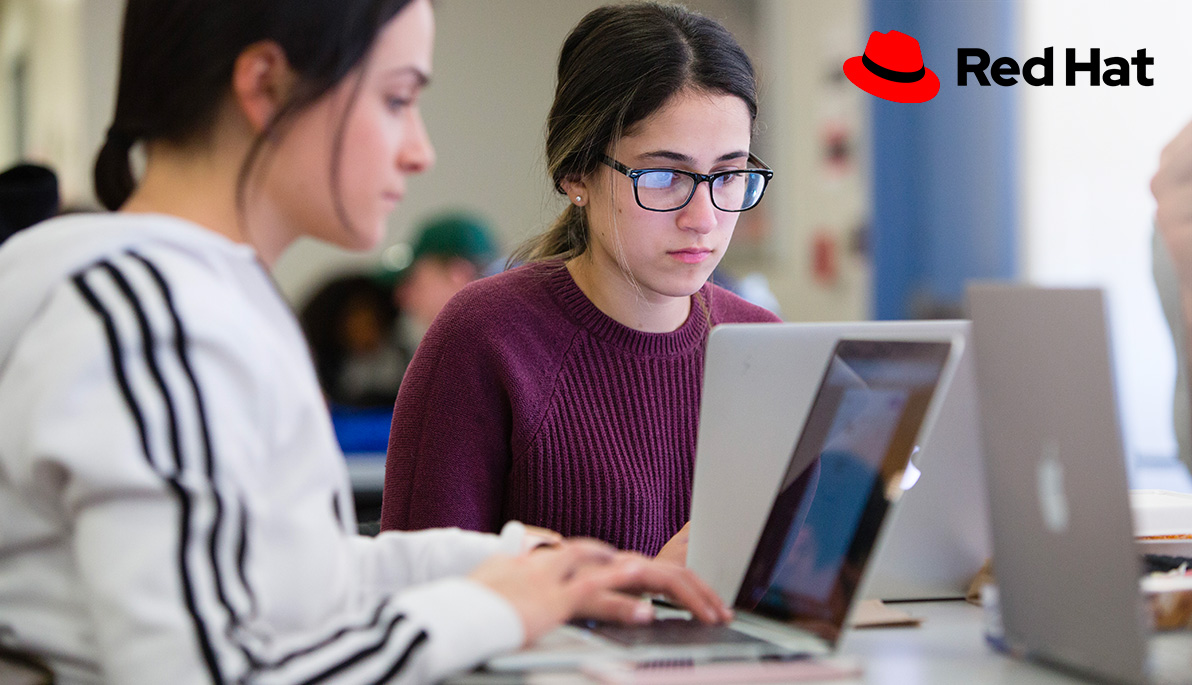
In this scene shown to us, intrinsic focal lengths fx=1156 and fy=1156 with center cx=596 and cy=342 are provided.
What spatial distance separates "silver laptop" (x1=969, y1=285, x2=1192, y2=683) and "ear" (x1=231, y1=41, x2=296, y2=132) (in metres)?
0.52

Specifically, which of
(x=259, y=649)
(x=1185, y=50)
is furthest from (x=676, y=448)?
(x=1185, y=50)

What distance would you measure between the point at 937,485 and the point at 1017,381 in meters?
0.26

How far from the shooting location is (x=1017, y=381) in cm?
83

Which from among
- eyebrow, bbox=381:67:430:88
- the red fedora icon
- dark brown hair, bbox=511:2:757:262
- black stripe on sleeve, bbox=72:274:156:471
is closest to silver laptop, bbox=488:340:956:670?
black stripe on sleeve, bbox=72:274:156:471

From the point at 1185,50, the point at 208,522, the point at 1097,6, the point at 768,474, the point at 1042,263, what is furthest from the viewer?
the point at 1042,263

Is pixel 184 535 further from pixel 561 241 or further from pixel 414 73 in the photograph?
pixel 561 241

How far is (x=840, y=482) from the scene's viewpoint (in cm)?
91

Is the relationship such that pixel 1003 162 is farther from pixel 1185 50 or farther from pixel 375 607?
pixel 375 607

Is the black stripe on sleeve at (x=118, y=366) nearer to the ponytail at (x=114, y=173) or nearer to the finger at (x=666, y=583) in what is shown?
the ponytail at (x=114, y=173)

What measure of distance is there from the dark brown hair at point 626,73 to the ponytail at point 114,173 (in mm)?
640

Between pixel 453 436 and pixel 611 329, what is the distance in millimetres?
248

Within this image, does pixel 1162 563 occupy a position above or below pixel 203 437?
below

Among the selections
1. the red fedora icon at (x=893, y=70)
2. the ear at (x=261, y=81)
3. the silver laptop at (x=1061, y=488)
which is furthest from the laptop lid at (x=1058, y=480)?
the red fedora icon at (x=893, y=70)

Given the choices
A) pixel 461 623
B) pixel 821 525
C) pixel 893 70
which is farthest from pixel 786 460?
pixel 893 70
